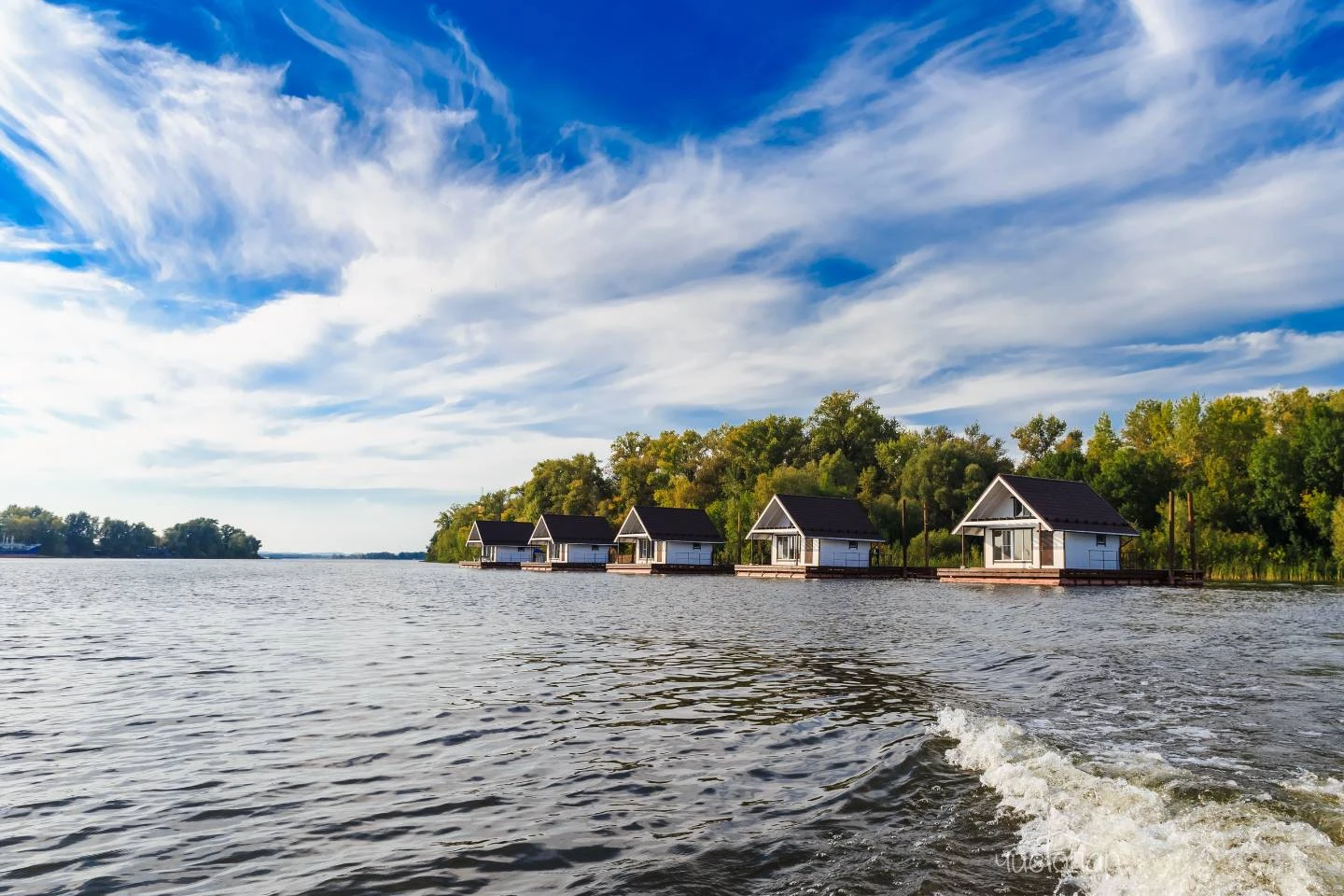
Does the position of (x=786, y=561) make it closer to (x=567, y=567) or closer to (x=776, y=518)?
(x=776, y=518)

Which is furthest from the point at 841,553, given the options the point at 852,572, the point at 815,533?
the point at 852,572

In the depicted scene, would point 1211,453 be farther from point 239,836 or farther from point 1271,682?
point 239,836

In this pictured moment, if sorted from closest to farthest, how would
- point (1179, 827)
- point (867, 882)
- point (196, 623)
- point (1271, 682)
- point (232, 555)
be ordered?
1. point (867, 882)
2. point (1179, 827)
3. point (1271, 682)
4. point (196, 623)
5. point (232, 555)

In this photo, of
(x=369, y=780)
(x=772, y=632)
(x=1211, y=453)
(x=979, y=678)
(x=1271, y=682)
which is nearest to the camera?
(x=369, y=780)

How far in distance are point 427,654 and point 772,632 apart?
8.01 metres

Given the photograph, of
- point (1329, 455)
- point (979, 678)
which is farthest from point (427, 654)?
point (1329, 455)

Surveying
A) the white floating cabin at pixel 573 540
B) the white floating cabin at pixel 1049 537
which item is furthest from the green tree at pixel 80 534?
the white floating cabin at pixel 1049 537

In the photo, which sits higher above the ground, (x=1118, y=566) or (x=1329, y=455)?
(x=1329, y=455)

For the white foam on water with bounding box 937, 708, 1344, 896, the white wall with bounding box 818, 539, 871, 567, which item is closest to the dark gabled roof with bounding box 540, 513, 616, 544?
the white wall with bounding box 818, 539, 871, 567

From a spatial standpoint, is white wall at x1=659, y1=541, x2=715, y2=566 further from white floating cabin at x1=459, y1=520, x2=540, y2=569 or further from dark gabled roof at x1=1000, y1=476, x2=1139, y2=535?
dark gabled roof at x1=1000, y1=476, x2=1139, y2=535

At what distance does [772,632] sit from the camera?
20156 millimetres

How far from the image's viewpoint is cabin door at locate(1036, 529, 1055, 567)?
47.5m

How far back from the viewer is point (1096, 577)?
151 ft

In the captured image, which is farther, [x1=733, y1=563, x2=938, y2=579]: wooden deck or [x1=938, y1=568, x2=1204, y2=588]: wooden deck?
[x1=733, y1=563, x2=938, y2=579]: wooden deck
